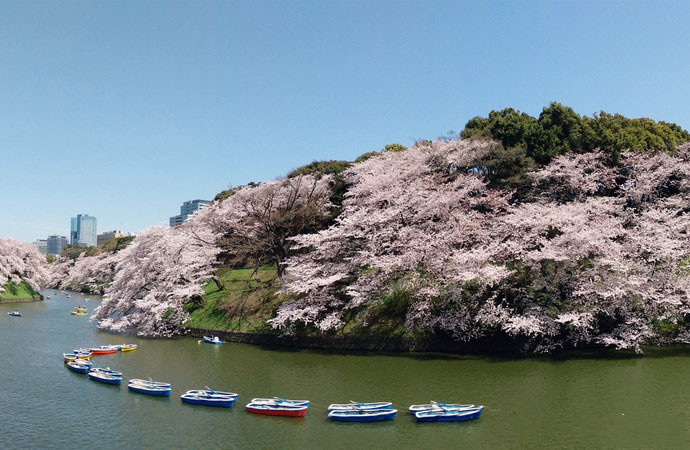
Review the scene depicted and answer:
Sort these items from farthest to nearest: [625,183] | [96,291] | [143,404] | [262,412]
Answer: [96,291] → [625,183] → [143,404] → [262,412]

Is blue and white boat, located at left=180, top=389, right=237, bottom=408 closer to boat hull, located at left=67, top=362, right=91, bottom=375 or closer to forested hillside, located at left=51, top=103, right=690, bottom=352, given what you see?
boat hull, located at left=67, top=362, right=91, bottom=375

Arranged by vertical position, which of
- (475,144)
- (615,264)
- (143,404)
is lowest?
(143,404)

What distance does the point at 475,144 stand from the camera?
35125mm

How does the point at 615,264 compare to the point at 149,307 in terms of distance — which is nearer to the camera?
the point at 615,264

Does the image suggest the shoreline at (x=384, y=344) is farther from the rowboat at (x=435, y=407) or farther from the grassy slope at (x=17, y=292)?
the grassy slope at (x=17, y=292)

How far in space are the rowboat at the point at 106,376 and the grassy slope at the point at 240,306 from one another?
10000mm

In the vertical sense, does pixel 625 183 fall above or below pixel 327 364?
above

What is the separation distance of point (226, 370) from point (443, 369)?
11.5 m

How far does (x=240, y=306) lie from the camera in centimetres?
3431

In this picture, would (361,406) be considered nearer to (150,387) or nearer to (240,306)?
(150,387)

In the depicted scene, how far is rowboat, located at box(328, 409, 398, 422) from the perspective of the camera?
1573 centimetres

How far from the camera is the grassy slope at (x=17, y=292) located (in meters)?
60.4

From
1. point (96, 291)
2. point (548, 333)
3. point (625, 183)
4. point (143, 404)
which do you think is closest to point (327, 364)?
point (143, 404)

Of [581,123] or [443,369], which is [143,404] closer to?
[443,369]
